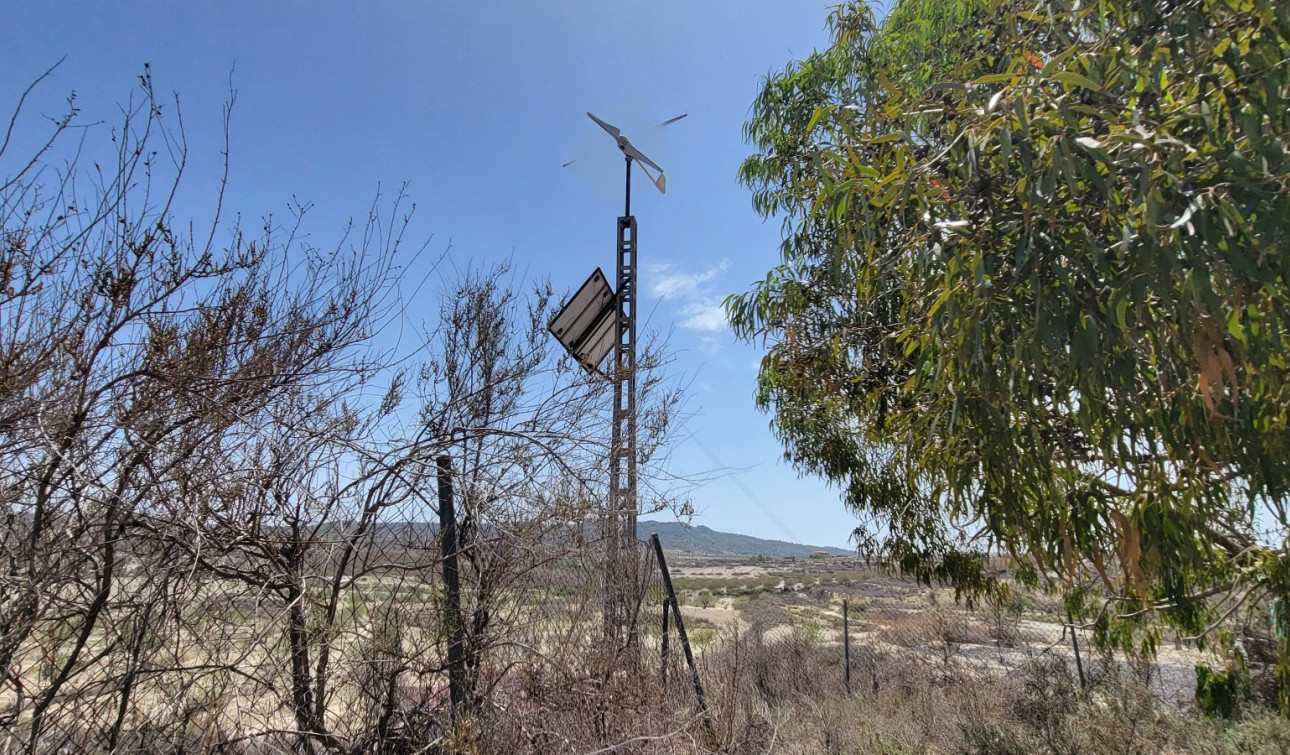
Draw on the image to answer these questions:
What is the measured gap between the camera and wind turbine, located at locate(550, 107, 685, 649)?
4.08 metres

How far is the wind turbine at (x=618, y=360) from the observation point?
13.4ft

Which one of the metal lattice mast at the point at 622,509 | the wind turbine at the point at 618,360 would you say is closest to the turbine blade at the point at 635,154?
the wind turbine at the point at 618,360

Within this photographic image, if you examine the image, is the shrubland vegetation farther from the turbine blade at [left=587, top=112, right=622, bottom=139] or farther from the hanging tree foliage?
the turbine blade at [left=587, top=112, right=622, bottom=139]

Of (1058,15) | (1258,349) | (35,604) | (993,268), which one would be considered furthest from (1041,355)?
(35,604)

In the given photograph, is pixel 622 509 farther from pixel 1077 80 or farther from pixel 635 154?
pixel 635 154

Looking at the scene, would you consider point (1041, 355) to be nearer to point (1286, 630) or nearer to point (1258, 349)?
point (1258, 349)

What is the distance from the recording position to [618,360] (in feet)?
18.2

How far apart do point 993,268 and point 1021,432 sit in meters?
0.89

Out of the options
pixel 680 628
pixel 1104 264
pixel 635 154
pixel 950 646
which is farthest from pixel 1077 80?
pixel 950 646

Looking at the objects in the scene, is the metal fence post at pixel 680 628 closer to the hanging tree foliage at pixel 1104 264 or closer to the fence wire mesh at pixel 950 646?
the fence wire mesh at pixel 950 646

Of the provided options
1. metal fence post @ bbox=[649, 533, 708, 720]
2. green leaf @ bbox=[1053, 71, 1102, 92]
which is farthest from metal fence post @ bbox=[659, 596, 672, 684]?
green leaf @ bbox=[1053, 71, 1102, 92]

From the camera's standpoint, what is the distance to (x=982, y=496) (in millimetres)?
3002

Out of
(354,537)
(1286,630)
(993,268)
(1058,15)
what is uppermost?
(1058,15)

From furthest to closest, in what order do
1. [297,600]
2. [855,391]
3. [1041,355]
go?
[855,391] < [297,600] < [1041,355]
